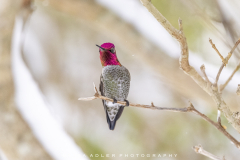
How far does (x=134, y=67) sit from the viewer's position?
6.39ft

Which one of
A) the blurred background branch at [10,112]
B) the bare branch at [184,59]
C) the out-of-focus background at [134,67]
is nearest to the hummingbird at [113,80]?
the bare branch at [184,59]

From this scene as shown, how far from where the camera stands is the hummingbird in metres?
0.79

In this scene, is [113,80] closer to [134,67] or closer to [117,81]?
[117,81]

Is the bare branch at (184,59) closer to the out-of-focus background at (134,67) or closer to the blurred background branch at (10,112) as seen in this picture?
the out-of-focus background at (134,67)

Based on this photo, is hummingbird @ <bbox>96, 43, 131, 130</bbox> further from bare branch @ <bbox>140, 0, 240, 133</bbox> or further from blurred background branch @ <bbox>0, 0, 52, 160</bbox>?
blurred background branch @ <bbox>0, 0, 52, 160</bbox>

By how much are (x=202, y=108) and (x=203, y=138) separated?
27 cm

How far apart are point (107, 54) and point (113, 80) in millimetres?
130

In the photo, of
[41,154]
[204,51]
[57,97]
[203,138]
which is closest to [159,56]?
[204,51]

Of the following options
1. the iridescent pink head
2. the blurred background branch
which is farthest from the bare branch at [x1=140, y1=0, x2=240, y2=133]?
the blurred background branch

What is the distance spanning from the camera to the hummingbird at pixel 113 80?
79cm

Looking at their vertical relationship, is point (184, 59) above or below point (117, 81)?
above

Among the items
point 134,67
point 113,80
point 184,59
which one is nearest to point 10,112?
point 134,67

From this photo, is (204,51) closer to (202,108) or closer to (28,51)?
(202,108)

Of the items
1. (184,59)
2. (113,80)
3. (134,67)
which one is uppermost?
(184,59)
